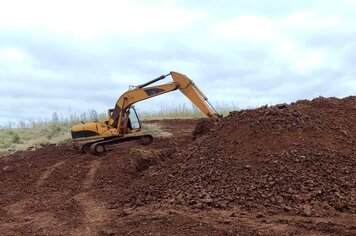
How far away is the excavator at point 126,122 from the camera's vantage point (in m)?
14.3

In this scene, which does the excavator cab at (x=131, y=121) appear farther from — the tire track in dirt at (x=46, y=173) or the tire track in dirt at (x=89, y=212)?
the tire track in dirt at (x=89, y=212)

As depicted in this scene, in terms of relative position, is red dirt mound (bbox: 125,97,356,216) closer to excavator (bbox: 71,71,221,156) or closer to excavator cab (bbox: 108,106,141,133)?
excavator (bbox: 71,71,221,156)

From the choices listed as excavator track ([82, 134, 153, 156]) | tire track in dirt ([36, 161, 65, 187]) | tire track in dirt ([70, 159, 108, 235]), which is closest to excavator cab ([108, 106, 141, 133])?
excavator track ([82, 134, 153, 156])

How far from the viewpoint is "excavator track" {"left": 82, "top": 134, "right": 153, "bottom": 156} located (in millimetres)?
14359

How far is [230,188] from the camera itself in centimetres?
768

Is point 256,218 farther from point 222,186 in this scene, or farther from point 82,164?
point 82,164

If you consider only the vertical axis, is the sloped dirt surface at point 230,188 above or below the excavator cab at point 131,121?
below

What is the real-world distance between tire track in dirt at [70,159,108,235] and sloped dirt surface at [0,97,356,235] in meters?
0.02

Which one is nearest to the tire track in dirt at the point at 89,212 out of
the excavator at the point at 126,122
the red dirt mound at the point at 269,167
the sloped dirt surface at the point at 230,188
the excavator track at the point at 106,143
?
the sloped dirt surface at the point at 230,188

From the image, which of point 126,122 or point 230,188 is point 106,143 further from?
point 230,188

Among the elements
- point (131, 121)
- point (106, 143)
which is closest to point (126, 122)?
point (131, 121)

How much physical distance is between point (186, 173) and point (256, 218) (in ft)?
7.39

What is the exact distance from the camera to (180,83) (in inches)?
567

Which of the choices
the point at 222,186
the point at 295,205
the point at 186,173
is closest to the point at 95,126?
the point at 186,173
